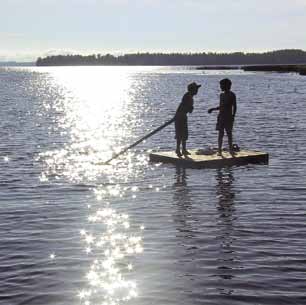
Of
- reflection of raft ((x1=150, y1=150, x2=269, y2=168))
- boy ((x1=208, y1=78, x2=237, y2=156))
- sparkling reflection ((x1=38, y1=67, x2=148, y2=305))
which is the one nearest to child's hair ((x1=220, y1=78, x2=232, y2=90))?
boy ((x1=208, y1=78, x2=237, y2=156))

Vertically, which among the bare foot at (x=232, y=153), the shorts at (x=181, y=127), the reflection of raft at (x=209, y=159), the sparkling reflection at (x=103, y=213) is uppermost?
the shorts at (x=181, y=127)

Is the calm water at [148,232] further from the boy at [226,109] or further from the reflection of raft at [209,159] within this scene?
the boy at [226,109]

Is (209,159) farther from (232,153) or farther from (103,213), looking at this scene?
(103,213)

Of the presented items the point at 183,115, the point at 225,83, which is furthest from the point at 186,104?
the point at 225,83

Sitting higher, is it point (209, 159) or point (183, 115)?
point (183, 115)

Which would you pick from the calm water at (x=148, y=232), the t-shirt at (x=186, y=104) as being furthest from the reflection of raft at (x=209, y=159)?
the t-shirt at (x=186, y=104)

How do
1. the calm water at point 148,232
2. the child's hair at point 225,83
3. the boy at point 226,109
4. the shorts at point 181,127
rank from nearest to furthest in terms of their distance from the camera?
1. the calm water at point 148,232
2. the child's hair at point 225,83
3. the boy at point 226,109
4. the shorts at point 181,127

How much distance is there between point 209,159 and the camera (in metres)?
20.9

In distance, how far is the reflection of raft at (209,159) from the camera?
2084 centimetres

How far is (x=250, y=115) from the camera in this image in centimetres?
4888

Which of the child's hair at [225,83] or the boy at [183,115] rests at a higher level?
the child's hair at [225,83]

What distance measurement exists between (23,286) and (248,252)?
13.7 ft

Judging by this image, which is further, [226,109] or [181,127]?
[181,127]

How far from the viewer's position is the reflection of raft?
20844 millimetres
